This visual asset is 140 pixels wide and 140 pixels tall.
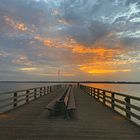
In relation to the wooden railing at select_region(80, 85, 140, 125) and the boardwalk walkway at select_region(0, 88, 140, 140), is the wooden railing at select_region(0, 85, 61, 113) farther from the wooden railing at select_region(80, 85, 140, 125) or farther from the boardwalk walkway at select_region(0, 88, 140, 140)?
the wooden railing at select_region(80, 85, 140, 125)

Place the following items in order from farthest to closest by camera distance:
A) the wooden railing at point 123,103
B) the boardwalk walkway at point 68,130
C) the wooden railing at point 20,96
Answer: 1. the wooden railing at point 20,96
2. the wooden railing at point 123,103
3. the boardwalk walkway at point 68,130

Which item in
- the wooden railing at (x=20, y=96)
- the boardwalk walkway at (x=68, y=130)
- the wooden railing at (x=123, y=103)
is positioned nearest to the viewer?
the boardwalk walkway at (x=68, y=130)

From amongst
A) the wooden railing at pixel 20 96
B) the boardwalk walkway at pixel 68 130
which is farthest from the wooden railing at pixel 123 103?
the wooden railing at pixel 20 96

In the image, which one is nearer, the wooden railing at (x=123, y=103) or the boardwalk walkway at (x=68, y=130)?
the boardwalk walkway at (x=68, y=130)

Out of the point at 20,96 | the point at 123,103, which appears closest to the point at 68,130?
the point at 123,103

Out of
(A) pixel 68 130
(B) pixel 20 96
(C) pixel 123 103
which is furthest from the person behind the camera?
(B) pixel 20 96

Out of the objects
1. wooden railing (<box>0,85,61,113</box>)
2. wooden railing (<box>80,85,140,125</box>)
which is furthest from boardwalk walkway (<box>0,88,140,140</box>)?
wooden railing (<box>0,85,61,113</box>)

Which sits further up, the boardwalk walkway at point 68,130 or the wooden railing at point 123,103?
the wooden railing at point 123,103

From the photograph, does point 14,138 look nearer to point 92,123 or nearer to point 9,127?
point 9,127

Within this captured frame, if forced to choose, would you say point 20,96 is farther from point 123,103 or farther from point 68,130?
point 68,130

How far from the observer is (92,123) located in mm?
10945

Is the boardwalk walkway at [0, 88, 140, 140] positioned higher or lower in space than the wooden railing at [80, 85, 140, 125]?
lower

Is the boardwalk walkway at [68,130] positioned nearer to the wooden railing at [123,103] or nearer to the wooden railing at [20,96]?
the wooden railing at [123,103]

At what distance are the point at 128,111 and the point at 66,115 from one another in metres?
2.73
